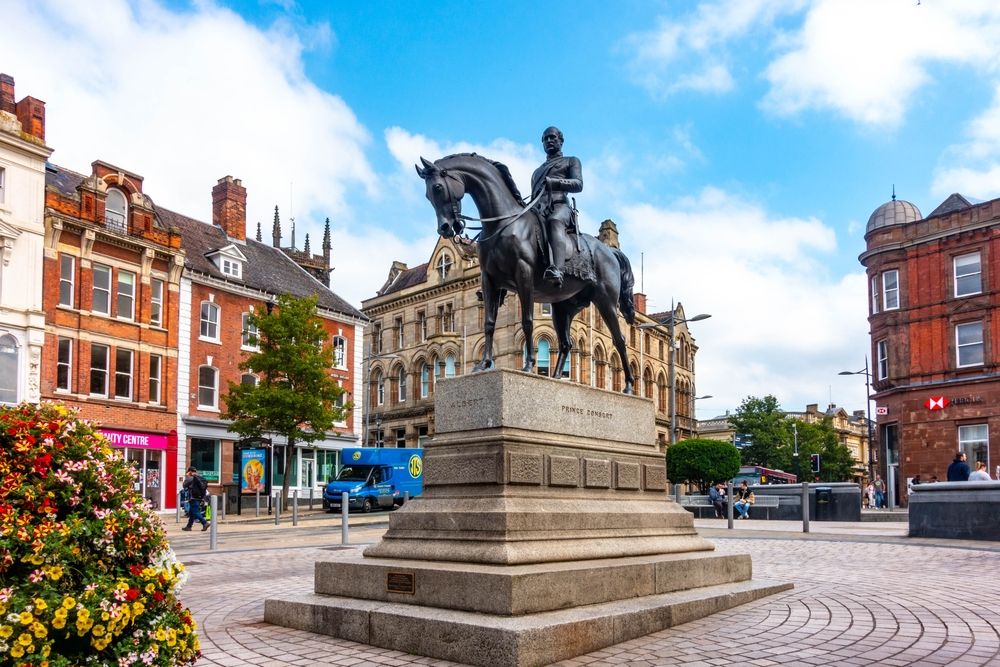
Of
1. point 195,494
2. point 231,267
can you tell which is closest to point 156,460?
point 231,267

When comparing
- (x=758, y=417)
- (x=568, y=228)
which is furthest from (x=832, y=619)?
(x=758, y=417)

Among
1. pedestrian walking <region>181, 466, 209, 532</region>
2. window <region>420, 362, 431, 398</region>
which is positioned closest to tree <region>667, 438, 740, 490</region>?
pedestrian walking <region>181, 466, 209, 532</region>

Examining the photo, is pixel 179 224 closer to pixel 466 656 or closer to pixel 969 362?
pixel 969 362

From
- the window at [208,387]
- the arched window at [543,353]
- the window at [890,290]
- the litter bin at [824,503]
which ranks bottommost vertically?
the litter bin at [824,503]

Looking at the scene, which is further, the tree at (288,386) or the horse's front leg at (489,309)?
the tree at (288,386)

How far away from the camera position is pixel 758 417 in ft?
264

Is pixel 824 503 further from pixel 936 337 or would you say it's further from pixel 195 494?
pixel 195 494

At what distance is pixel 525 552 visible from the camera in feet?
24.7

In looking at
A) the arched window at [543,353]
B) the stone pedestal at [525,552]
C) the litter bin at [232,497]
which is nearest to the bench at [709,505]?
the litter bin at [232,497]

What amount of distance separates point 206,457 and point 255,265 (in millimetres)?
11574

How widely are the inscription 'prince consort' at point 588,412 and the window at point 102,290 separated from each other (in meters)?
31.5

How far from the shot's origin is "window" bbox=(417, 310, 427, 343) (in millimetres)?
63625

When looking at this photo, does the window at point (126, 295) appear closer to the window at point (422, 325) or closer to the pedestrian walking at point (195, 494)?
the pedestrian walking at point (195, 494)

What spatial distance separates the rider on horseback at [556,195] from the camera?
10023 millimetres
